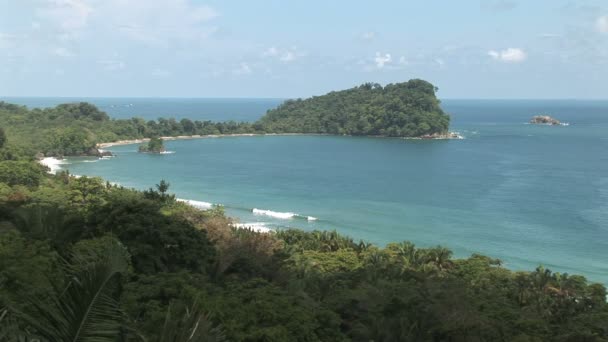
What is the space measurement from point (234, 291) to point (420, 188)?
167 feet

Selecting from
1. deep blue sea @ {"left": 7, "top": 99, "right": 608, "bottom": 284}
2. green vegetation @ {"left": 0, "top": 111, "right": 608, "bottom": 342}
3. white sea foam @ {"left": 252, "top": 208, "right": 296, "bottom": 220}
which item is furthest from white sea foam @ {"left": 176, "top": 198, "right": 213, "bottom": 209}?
green vegetation @ {"left": 0, "top": 111, "right": 608, "bottom": 342}

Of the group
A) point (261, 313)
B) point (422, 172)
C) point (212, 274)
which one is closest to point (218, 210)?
point (212, 274)

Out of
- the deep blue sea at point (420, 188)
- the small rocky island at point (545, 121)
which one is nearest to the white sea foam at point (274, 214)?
the deep blue sea at point (420, 188)

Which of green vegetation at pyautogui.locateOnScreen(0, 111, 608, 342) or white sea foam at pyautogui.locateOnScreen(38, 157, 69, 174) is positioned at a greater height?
green vegetation at pyautogui.locateOnScreen(0, 111, 608, 342)

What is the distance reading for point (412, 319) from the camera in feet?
46.3

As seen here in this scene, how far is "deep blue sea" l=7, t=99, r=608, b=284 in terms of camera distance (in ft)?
136

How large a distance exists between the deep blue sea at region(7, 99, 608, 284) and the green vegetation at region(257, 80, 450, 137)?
1625 centimetres

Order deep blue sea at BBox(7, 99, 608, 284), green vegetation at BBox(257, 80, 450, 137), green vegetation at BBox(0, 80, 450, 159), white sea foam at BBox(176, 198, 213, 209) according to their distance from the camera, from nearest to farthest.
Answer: deep blue sea at BBox(7, 99, 608, 284)
white sea foam at BBox(176, 198, 213, 209)
green vegetation at BBox(0, 80, 450, 159)
green vegetation at BBox(257, 80, 450, 137)

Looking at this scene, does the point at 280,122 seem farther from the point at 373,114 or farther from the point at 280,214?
the point at 280,214

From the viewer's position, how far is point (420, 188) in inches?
2431

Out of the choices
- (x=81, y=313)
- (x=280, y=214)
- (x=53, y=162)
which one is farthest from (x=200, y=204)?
(x=81, y=313)

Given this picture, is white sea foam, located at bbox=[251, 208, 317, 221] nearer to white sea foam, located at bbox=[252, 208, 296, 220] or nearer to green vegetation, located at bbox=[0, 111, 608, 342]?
white sea foam, located at bbox=[252, 208, 296, 220]

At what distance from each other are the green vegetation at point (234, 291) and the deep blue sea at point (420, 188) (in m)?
13.6

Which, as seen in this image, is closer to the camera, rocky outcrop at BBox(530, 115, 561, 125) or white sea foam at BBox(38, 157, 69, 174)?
white sea foam at BBox(38, 157, 69, 174)
